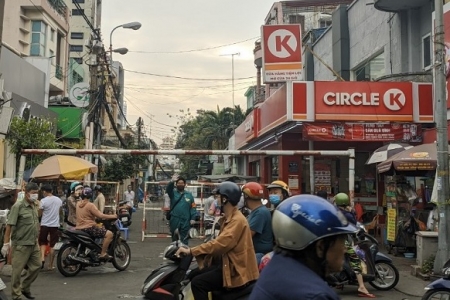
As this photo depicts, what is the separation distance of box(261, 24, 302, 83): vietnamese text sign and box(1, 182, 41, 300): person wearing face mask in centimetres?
918

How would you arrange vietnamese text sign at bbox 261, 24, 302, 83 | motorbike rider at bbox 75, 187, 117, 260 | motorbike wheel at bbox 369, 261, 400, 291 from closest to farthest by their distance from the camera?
motorbike wheel at bbox 369, 261, 400, 291 → motorbike rider at bbox 75, 187, 117, 260 → vietnamese text sign at bbox 261, 24, 302, 83

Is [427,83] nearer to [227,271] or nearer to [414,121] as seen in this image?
[414,121]

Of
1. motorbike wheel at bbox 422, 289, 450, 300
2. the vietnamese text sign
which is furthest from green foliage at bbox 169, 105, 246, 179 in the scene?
motorbike wheel at bbox 422, 289, 450, 300

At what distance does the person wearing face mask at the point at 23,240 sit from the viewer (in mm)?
7357

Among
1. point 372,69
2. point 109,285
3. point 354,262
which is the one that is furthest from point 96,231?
point 372,69

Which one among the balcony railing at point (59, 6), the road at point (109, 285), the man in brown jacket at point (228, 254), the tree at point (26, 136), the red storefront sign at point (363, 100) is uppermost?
the balcony railing at point (59, 6)

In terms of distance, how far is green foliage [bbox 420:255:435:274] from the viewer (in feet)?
32.0

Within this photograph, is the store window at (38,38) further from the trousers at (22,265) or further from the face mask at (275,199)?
the face mask at (275,199)

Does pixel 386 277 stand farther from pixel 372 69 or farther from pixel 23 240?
pixel 372 69

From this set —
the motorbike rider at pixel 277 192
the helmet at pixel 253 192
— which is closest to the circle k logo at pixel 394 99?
the motorbike rider at pixel 277 192

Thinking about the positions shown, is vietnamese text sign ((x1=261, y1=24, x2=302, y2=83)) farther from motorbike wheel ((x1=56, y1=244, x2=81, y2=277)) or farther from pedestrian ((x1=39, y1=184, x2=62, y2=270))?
motorbike wheel ((x1=56, y1=244, x2=81, y2=277))

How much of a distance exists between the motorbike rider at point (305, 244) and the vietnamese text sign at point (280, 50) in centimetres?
1324

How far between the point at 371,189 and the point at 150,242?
24.7 feet

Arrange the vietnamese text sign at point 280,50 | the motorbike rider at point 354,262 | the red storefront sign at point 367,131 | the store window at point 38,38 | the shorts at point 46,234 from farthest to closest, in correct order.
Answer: the store window at point 38,38 → the vietnamese text sign at point 280,50 → the red storefront sign at point 367,131 → the shorts at point 46,234 → the motorbike rider at point 354,262
